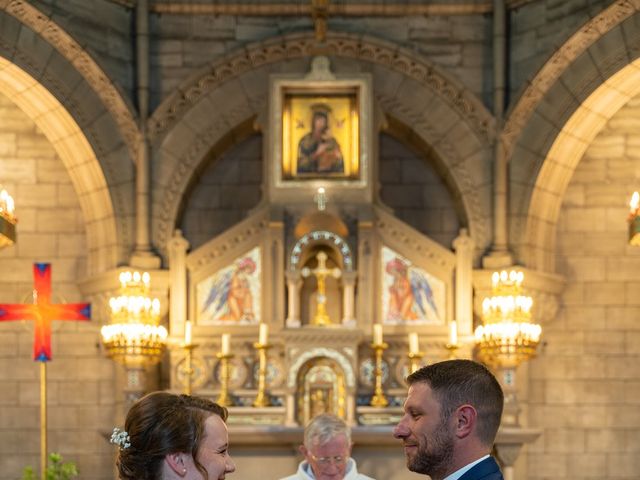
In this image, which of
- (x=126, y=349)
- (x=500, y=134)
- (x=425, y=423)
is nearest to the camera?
(x=425, y=423)

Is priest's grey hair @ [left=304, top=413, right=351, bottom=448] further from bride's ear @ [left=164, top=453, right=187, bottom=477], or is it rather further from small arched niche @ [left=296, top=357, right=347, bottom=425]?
small arched niche @ [left=296, top=357, right=347, bottom=425]

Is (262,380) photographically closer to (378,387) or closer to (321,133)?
(378,387)

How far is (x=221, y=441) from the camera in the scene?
15.9 ft

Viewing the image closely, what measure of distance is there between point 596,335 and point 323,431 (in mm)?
7079

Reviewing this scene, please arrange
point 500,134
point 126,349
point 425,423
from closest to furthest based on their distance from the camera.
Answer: point 425,423 → point 126,349 → point 500,134

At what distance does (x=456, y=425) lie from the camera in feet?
15.1

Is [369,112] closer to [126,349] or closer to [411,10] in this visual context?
[411,10]

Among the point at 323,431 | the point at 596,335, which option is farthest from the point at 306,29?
the point at 323,431

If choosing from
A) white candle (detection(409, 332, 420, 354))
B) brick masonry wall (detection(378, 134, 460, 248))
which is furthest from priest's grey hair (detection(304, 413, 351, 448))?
brick masonry wall (detection(378, 134, 460, 248))

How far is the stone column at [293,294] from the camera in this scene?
1361cm

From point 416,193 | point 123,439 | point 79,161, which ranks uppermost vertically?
point 79,161

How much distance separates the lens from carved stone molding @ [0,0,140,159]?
1380 centimetres

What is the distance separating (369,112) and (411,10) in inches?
47.7

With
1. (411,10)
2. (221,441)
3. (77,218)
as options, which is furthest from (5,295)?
(221,441)
